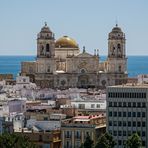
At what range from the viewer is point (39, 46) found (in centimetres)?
14688

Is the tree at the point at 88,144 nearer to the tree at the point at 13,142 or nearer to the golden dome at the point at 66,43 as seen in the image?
the tree at the point at 13,142

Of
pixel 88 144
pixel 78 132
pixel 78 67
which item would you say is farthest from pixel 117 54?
pixel 88 144

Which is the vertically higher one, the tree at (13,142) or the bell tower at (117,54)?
the bell tower at (117,54)

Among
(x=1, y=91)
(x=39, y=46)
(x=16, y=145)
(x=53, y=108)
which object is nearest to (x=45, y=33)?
(x=39, y=46)

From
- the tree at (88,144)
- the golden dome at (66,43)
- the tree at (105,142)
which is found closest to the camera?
the tree at (105,142)

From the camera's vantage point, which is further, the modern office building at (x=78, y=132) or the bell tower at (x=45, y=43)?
the bell tower at (x=45, y=43)

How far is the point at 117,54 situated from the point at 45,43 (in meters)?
8.84

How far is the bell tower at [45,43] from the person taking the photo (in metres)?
146

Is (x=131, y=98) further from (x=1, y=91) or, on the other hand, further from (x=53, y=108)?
(x=1, y=91)

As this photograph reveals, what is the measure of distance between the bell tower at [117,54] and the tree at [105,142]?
6604 cm

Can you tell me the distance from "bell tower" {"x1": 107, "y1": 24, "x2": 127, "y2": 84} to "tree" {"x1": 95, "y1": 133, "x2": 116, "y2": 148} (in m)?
66.0

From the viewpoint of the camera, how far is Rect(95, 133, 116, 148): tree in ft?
255

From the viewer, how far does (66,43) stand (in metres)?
149

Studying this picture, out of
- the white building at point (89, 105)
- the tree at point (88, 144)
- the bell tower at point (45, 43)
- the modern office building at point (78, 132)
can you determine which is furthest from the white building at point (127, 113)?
the bell tower at point (45, 43)
